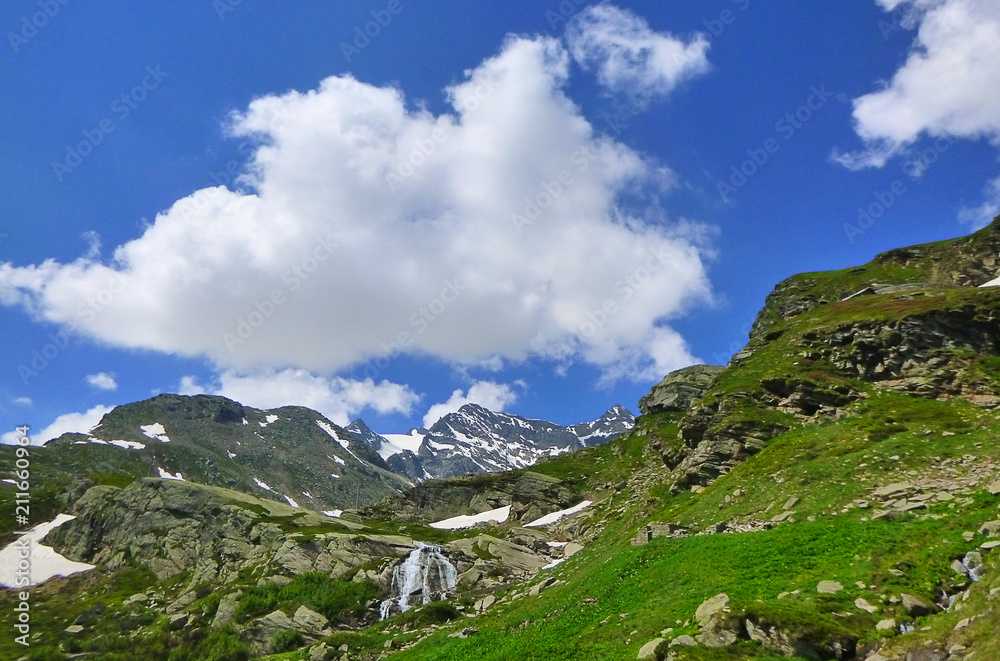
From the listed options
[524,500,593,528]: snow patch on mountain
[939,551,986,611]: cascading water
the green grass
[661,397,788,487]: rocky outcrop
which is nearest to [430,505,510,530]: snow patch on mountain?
[524,500,593,528]: snow patch on mountain

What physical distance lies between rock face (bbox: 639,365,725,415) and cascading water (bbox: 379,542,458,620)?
80.0 meters

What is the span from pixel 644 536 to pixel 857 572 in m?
19.7

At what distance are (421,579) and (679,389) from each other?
90.8 m

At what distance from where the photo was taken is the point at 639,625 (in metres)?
23.5

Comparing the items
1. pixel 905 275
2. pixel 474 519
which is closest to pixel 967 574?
pixel 905 275

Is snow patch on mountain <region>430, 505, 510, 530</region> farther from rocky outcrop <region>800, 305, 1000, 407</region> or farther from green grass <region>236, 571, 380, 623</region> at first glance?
rocky outcrop <region>800, 305, 1000, 407</region>

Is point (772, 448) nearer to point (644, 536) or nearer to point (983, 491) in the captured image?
point (644, 536)

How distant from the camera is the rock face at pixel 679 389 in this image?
13300 cm

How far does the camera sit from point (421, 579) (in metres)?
62.9

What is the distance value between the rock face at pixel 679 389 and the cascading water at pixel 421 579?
7999 centimetres

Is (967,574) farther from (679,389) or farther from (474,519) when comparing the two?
(679,389)

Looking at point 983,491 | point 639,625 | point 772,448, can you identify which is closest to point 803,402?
point 772,448

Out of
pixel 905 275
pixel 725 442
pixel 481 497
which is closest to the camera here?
pixel 725 442

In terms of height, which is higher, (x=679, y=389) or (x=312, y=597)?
(x=679, y=389)
